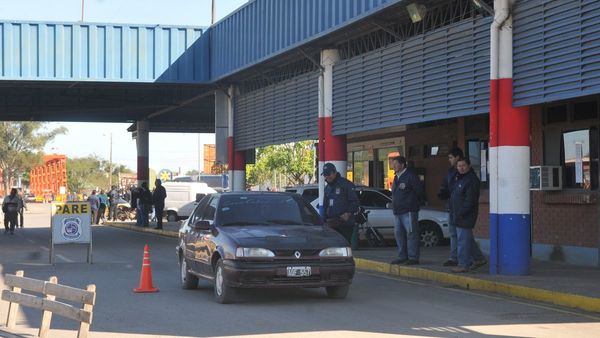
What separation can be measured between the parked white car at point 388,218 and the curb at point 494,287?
4549mm

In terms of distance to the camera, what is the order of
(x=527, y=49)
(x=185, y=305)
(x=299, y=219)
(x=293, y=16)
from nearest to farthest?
(x=185, y=305) < (x=299, y=219) < (x=527, y=49) < (x=293, y=16)

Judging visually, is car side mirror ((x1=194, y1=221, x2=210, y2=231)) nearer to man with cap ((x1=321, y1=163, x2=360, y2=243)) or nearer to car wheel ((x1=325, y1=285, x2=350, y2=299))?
car wheel ((x1=325, y1=285, x2=350, y2=299))

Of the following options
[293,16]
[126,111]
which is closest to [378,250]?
[293,16]

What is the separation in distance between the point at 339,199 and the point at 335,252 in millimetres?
2971

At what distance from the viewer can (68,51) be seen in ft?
77.8

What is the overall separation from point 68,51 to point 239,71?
566 cm

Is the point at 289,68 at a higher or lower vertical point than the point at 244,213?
higher

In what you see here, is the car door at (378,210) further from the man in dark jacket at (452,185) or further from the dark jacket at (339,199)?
the dark jacket at (339,199)

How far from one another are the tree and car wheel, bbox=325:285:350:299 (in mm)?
90834

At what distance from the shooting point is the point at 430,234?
19.1m

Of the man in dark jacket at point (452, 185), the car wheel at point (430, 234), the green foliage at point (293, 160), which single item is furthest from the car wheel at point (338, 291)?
the green foliage at point (293, 160)

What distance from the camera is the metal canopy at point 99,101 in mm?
26766

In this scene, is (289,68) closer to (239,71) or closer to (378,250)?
(239,71)

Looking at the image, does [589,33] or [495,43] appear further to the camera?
[495,43]
